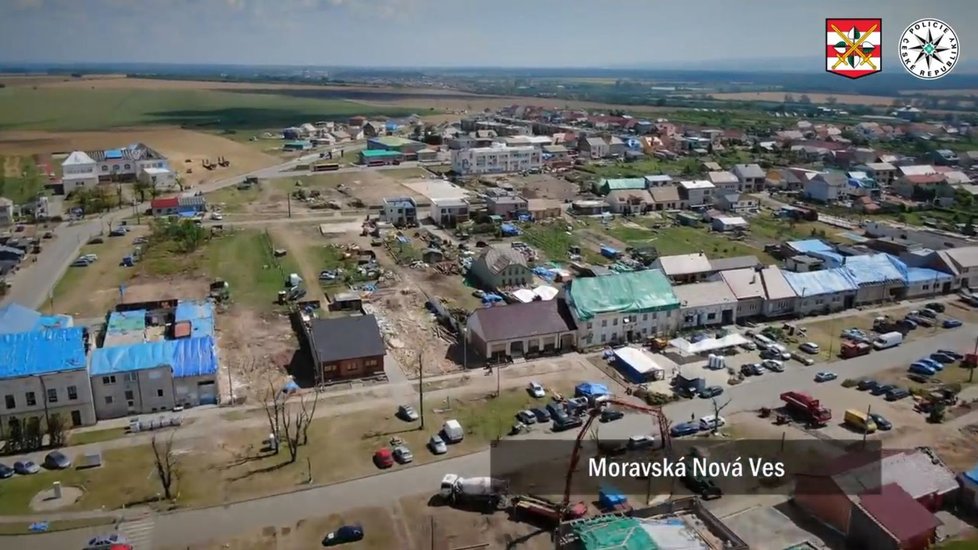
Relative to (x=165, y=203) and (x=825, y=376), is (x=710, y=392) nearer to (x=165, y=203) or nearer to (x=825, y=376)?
(x=825, y=376)

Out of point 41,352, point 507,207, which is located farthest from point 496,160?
point 41,352

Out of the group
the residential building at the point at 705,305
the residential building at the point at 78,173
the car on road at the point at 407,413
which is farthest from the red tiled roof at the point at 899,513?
the residential building at the point at 78,173

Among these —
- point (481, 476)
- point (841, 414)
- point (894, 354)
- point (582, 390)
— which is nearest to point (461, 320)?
point (582, 390)

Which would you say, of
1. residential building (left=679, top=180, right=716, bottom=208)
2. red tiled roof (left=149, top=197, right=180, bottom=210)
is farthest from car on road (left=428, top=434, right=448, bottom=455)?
residential building (left=679, top=180, right=716, bottom=208)

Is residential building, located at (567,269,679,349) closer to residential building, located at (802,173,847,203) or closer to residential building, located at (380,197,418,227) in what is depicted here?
residential building, located at (380,197,418,227)

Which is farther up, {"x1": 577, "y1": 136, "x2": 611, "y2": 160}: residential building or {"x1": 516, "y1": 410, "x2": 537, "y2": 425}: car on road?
{"x1": 577, "y1": 136, "x2": 611, "y2": 160}: residential building

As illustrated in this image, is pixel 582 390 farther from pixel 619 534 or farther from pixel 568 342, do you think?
pixel 619 534
